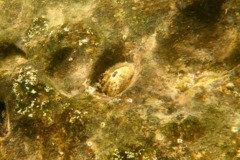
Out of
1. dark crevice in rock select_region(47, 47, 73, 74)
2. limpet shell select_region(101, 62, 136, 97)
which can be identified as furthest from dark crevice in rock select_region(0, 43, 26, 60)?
limpet shell select_region(101, 62, 136, 97)

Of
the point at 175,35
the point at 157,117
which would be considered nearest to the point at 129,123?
the point at 157,117

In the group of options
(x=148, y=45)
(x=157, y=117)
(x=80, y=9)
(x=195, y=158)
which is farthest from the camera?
(x=80, y=9)

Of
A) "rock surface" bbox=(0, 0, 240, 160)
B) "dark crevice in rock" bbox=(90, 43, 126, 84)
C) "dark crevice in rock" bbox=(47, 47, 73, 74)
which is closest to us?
"rock surface" bbox=(0, 0, 240, 160)

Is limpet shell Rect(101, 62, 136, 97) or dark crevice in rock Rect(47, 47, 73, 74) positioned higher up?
dark crevice in rock Rect(47, 47, 73, 74)

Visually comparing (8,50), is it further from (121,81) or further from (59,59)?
(121,81)

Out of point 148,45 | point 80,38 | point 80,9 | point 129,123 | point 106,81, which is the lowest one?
point 129,123

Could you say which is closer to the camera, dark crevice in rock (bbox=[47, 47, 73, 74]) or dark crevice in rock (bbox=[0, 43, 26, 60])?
dark crevice in rock (bbox=[47, 47, 73, 74])

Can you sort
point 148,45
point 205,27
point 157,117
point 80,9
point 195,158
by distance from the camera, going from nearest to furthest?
1. point 195,158
2. point 157,117
3. point 205,27
4. point 148,45
5. point 80,9

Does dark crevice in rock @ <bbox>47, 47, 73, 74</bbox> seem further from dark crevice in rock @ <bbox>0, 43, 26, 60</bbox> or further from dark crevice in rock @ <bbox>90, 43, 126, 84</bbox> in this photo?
dark crevice in rock @ <bbox>0, 43, 26, 60</bbox>

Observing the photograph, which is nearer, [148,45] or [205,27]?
[205,27]

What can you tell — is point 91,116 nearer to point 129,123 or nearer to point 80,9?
point 129,123
